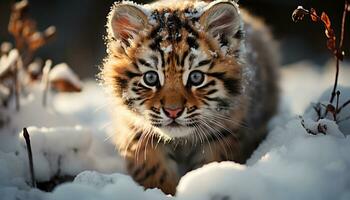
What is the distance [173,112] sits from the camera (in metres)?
2.70

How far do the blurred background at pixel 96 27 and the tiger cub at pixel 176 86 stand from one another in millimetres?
5159

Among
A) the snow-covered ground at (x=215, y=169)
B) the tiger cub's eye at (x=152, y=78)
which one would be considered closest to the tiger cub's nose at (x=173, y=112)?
the tiger cub's eye at (x=152, y=78)

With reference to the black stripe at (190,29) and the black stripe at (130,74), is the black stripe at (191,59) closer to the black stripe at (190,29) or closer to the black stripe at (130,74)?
the black stripe at (190,29)

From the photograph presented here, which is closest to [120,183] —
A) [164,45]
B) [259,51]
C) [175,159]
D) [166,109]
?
[166,109]

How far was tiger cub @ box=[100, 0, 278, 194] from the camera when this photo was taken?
2754mm

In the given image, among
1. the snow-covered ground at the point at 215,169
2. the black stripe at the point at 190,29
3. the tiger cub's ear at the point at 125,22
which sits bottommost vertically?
the snow-covered ground at the point at 215,169

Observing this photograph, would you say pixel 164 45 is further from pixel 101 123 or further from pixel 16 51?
pixel 101 123

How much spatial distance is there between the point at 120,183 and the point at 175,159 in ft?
3.59

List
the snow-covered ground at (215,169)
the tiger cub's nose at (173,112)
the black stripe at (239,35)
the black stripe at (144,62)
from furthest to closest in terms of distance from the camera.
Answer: the black stripe at (239,35) < the black stripe at (144,62) < the tiger cub's nose at (173,112) < the snow-covered ground at (215,169)

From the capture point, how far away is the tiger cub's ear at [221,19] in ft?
9.49

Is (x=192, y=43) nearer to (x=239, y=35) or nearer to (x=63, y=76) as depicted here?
(x=239, y=35)

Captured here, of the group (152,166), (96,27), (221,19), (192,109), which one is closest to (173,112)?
(192,109)

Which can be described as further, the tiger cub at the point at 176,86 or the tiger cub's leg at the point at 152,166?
the tiger cub's leg at the point at 152,166

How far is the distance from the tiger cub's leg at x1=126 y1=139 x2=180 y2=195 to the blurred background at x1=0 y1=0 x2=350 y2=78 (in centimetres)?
516
